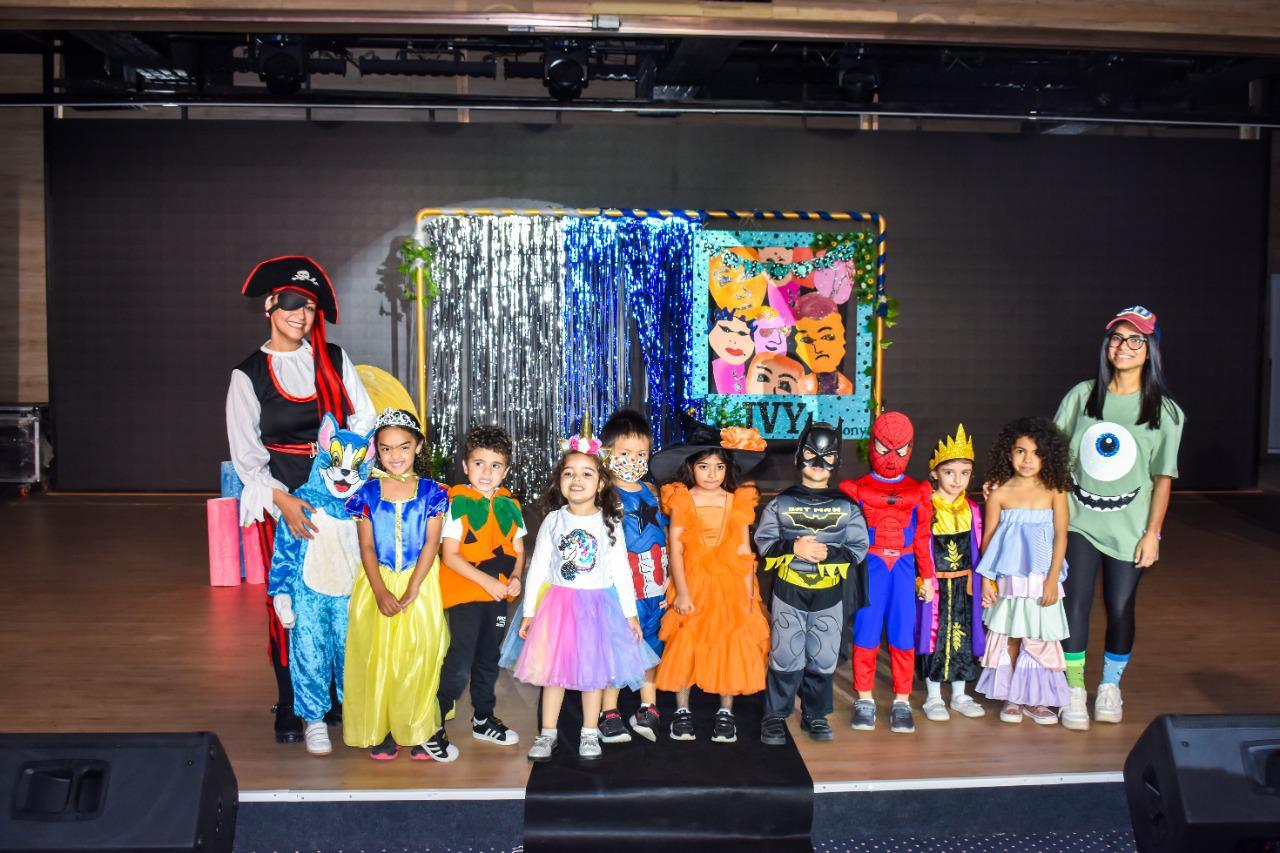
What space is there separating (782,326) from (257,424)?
17.2ft

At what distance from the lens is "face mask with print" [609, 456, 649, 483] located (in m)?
3.72

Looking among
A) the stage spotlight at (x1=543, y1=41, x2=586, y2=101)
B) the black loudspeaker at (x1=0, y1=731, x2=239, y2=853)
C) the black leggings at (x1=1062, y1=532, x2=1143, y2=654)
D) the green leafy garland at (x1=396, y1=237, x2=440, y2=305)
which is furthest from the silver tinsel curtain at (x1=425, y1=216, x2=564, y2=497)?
the black loudspeaker at (x1=0, y1=731, x2=239, y2=853)

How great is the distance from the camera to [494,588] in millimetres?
3521

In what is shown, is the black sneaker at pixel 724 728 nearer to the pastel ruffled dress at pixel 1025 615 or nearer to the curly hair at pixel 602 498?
the curly hair at pixel 602 498

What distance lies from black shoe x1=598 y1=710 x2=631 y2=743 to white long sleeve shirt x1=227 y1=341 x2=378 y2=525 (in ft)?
4.20

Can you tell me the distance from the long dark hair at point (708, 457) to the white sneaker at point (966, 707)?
115 centimetres

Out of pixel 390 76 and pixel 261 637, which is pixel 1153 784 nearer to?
pixel 261 637

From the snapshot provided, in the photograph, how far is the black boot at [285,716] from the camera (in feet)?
11.9

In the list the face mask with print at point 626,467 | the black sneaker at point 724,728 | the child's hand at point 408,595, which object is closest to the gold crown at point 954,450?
the face mask with print at point 626,467

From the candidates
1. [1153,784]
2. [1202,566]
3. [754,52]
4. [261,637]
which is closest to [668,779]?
[1153,784]

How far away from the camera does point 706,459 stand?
3766mm

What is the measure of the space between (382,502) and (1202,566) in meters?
5.08

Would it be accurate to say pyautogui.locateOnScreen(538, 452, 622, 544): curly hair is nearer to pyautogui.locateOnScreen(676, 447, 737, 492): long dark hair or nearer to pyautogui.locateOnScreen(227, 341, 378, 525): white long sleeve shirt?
pyautogui.locateOnScreen(676, 447, 737, 492): long dark hair

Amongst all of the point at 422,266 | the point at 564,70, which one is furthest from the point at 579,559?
the point at 422,266
